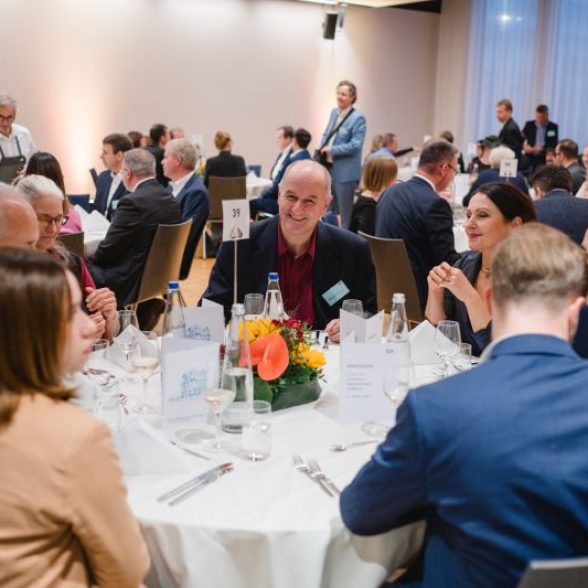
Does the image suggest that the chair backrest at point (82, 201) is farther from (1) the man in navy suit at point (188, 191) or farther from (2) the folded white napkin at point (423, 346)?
(2) the folded white napkin at point (423, 346)

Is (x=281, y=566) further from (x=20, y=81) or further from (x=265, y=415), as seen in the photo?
(x=20, y=81)

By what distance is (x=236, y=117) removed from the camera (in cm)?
1231

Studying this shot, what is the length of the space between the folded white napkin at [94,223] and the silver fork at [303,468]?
170 inches

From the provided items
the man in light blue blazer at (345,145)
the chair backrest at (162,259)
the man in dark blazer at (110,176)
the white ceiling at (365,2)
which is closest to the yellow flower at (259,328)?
the chair backrest at (162,259)

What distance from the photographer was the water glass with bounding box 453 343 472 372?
2.36 m

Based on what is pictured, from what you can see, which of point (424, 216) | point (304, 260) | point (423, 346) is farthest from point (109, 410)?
point (424, 216)

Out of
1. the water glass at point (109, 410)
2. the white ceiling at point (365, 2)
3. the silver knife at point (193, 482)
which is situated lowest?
the silver knife at point (193, 482)

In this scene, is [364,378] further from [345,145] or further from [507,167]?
[345,145]

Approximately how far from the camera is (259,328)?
212 cm

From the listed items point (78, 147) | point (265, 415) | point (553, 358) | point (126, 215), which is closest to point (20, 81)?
point (78, 147)

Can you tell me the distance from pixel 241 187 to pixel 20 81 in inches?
141

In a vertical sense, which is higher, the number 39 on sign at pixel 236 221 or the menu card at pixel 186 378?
the number 39 on sign at pixel 236 221

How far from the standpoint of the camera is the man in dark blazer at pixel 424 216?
4.61m

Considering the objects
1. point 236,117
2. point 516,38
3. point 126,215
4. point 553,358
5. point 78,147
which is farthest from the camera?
point 516,38
